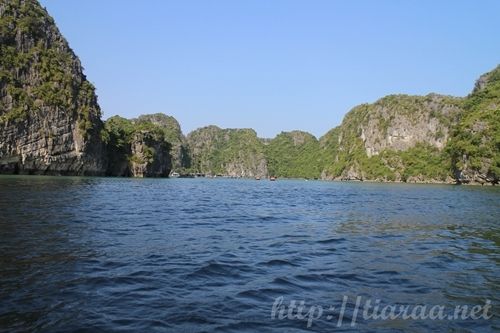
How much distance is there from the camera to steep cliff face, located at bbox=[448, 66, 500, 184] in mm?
133125

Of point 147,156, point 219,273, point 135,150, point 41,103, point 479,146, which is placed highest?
point 41,103

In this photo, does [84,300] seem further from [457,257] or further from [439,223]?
[439,223]

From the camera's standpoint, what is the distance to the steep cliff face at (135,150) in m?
158

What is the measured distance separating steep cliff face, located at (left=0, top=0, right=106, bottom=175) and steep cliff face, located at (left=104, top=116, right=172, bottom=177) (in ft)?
59.4

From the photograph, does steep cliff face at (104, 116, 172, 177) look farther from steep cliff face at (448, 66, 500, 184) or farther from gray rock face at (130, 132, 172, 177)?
steep cliff face at (448, 66, 500, 184)

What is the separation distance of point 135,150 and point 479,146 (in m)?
125

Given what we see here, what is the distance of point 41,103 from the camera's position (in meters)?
115

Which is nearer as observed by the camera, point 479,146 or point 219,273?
point 219,273

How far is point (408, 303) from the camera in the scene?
31.0ft

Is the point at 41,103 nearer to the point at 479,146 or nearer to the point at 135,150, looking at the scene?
the point at 135,150

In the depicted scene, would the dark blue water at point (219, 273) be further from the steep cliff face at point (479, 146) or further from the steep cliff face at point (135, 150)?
the steep cliff face at point (135, 150)

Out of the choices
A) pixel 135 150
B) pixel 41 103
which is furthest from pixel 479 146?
pixel 41 103

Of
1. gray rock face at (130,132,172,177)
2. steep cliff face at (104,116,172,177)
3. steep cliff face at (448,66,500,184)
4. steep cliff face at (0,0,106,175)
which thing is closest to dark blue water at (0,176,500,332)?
steep cliff face at (0,0,106,175)

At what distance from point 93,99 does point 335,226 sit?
132514 millimetres
